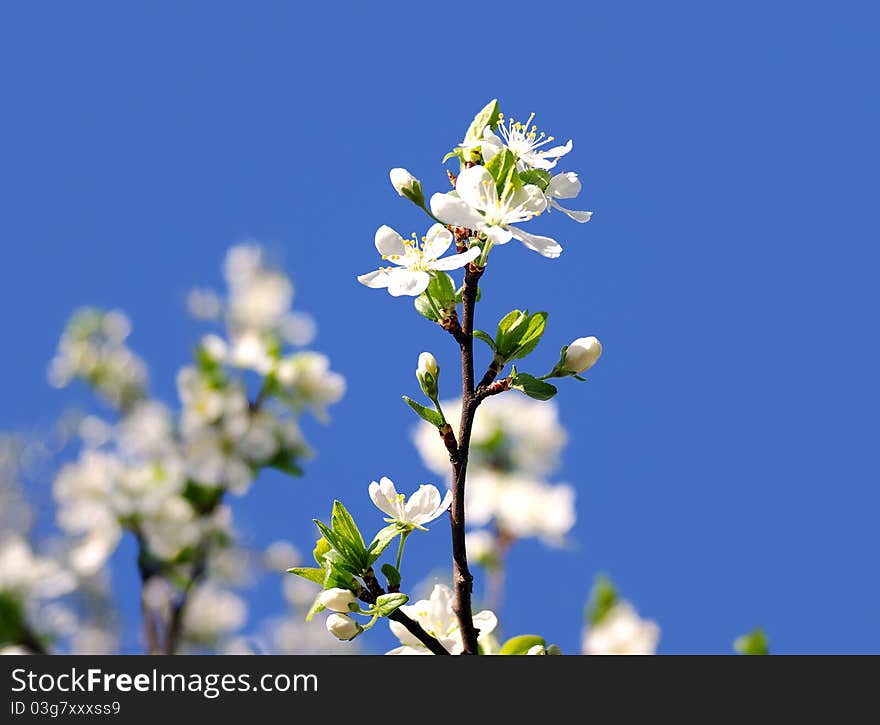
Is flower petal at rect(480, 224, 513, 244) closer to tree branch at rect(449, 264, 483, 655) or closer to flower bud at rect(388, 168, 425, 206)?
tree branch at rect(449, 264, 483, 655)

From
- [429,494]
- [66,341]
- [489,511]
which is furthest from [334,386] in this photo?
[429,494]

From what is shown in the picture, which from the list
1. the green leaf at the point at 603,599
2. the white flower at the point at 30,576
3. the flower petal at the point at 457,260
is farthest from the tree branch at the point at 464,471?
the white flower at the point at 30,576

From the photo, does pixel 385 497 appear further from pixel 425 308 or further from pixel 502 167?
pixel 502 167

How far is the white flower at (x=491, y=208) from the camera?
1.11 m

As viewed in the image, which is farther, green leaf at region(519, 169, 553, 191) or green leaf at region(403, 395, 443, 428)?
green leaf at region(519, 169, 553, 191)

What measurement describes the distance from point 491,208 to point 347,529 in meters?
0.44

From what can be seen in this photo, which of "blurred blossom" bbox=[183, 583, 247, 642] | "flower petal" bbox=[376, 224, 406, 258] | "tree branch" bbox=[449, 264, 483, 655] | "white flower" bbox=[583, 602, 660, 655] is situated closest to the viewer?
"tree branch" bbox=[449, 264, 483, 655]

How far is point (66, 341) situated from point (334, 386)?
63.4 inches

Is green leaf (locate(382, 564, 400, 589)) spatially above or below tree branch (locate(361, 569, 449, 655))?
above

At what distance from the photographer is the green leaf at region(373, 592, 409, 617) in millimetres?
1072

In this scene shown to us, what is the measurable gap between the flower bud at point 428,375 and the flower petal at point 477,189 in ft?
0.69

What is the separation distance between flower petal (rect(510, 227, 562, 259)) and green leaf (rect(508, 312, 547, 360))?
78mm

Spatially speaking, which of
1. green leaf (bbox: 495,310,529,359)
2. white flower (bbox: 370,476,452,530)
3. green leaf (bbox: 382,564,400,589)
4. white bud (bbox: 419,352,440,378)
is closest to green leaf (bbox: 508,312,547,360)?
green leaf (bbox: 495,310,529,359)
